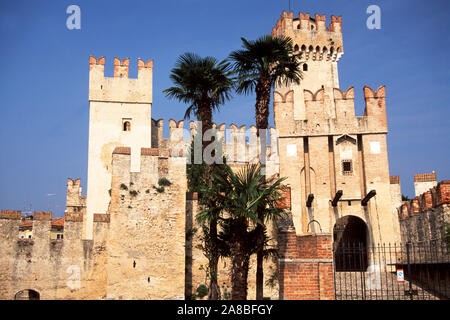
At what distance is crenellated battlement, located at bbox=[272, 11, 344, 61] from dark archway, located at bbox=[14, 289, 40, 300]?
2569 centimetres

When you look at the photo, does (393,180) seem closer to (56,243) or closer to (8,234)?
(56,243)

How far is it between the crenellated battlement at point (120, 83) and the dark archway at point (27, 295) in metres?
13.9

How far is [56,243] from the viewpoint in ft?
81.3

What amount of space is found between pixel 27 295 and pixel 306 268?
56.5 ft

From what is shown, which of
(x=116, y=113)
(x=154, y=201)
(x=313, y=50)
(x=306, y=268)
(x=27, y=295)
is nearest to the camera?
(x=306, y=268)

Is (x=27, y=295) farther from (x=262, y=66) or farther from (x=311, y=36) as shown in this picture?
(x=311, y=36)

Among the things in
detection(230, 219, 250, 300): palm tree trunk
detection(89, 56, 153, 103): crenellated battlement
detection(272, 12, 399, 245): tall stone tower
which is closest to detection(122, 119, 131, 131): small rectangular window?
detection(89, 56, 153, 103): crenellated battlement

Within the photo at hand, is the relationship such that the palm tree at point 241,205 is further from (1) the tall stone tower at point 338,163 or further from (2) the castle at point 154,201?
(1) the tall stone tower at point 338,163

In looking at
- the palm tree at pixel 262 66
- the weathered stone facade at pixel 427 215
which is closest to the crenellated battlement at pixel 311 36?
the weathered stone facade at pixel 427 215

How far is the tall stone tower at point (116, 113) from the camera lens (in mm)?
33438

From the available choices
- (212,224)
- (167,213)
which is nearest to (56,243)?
(167,213)


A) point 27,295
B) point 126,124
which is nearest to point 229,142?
point 126,124

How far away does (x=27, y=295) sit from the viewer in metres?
25.0
